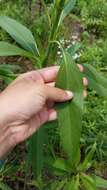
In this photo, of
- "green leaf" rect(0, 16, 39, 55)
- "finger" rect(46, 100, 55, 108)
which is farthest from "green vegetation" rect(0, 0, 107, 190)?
"finger" rect(46, 100, 55, 108)

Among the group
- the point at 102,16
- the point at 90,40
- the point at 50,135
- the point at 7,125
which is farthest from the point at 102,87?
the point at 102,16

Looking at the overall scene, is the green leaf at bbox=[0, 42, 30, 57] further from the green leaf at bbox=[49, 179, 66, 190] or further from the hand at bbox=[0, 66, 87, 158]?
the green leaf at bbox=[49, 179, 66, 190]

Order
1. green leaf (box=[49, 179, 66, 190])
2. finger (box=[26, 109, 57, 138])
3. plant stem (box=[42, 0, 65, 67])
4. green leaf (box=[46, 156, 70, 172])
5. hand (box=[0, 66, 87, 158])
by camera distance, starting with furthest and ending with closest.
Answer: green leaf (box=[49, 179, 66, 190]), green leaf (box=[46, 156, 70, 172]), finger (box=[26, 109, 57, 138]), hand (box=[0, 66, 87, 158]), plant stem (box=[42, 0, 65, 67])

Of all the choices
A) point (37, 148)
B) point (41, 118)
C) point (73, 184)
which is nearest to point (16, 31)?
point (41, 118)

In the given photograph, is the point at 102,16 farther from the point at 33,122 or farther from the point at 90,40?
the point at 33,122

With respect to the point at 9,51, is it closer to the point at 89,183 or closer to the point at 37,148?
the point at 37,148

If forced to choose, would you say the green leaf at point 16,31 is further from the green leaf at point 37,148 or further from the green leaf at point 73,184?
the green leaf at point 73,184

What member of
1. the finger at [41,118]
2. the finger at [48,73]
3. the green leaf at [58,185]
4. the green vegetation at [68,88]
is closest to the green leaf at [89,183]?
the green vegetation at [68,88]
